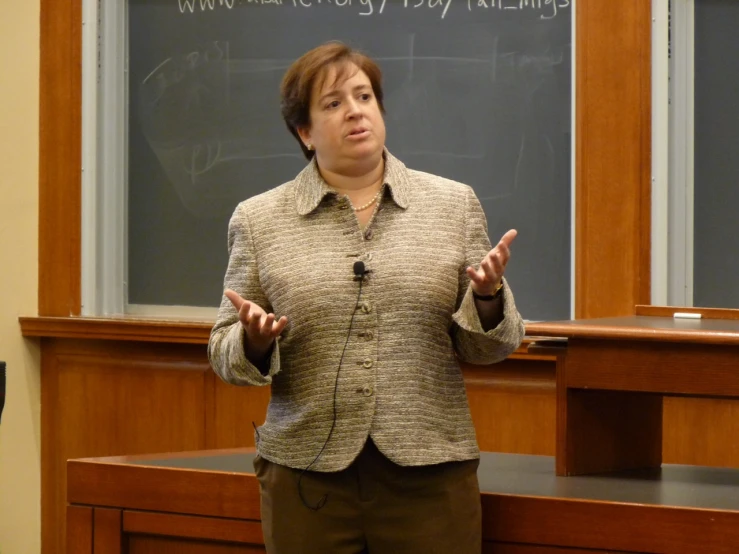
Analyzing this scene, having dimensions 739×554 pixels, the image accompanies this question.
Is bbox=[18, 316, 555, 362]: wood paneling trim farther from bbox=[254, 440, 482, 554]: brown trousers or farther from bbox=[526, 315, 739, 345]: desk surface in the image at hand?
bbox=[254, 440, 482, 554]: brown trousers

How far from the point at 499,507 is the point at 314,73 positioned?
0.86 m

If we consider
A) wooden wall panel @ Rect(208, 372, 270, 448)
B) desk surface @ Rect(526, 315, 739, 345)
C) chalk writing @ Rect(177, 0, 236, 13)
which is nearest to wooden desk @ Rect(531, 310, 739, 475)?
desk surface @ Rect(526, 315, 739, 345)

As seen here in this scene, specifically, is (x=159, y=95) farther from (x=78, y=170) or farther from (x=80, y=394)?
(x=80, y=394)

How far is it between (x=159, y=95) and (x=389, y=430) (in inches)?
92.5

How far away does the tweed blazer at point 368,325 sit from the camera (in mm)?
1757

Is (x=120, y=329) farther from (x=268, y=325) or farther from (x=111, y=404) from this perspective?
(x=268, y=325)

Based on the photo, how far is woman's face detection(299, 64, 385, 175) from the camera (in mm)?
1846

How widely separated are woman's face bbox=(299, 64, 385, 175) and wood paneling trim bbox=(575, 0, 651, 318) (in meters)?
1.49

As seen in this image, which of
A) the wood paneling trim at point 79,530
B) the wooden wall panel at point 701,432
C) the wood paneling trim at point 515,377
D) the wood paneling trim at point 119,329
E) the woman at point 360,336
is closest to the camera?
the woman at point 360,336

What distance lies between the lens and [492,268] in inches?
65.4

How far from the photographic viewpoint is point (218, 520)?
88.0 inches

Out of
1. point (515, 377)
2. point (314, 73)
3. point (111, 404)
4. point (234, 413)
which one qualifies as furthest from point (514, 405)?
point (314, 73)

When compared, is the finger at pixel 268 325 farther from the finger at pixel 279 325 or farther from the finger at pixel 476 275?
the finger at pixel 476 275

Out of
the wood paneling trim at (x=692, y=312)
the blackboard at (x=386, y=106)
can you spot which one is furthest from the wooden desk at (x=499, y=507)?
the blackboard at (x=386, y=106)
